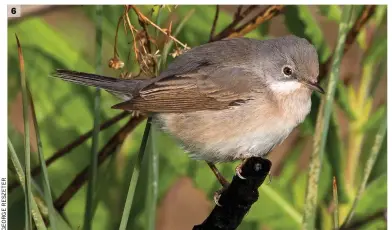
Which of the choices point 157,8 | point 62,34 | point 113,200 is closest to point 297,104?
point 157,8

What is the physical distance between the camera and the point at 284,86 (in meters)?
1.75

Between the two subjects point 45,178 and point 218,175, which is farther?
point 218,175

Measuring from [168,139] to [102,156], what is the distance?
0.21m

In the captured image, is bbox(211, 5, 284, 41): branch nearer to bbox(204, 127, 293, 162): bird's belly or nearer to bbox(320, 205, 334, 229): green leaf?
Answer: bbox(204, 127, 293, 162): bird's belly

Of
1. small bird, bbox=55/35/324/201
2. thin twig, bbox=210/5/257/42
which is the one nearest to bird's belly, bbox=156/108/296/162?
small bird, bbox=55/35/324/201

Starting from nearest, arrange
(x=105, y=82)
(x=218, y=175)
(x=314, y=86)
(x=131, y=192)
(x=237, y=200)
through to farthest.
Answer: (x=237, y=200)
(x=131, y=192)
(x=314, y=86)
(x=105, y=82)
(x=218, y=175)

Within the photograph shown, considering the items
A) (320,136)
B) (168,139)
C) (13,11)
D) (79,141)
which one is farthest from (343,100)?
(13,11)

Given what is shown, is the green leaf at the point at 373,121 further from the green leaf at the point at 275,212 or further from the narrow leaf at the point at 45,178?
the narrow leaf at the point at 45,178

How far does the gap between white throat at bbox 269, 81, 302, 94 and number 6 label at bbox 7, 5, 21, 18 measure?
32.2 inches

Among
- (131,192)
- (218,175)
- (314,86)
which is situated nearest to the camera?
(131,192)

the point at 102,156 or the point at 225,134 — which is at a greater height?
the point at 225,134

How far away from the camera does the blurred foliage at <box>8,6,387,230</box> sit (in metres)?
1.96

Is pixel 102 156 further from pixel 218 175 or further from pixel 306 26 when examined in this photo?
pixel 306 26

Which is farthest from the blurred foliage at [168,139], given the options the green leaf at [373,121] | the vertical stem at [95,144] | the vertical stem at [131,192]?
the vertical stem at [131,192]
